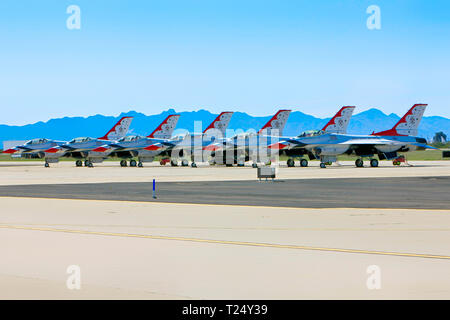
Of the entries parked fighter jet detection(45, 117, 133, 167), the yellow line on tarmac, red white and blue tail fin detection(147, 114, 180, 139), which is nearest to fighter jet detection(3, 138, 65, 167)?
parked fighter jet detection(45, 117, 133, 167)

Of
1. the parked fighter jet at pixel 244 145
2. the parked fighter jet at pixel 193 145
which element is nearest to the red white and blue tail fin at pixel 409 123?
the parked fighter jet at pixel 244 145

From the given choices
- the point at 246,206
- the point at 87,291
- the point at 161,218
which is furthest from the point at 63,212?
the point at 87,291

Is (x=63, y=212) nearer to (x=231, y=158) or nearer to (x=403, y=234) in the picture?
(x=403, y=234)

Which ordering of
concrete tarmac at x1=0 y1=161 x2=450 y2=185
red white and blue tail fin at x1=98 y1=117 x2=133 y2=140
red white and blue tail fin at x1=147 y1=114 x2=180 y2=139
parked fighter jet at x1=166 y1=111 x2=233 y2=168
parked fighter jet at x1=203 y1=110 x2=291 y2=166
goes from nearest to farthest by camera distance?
concrete tarmac at x1=0 y1=161 x2=450 y2=185 < parked fighter jet at x1=203 y1=110 x2=291 y2=166 < parked fighter jet at x1=166 y1=111 x2=233 y2=168 < red white and blue tail fin at x1=147 y1=114 x2=180 y2=139 < red white and blue tail fin at x1=98 y1=117 x2=133 y2=140

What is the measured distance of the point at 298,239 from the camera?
1366 centimetres

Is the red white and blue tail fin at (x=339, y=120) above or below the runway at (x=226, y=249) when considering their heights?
above

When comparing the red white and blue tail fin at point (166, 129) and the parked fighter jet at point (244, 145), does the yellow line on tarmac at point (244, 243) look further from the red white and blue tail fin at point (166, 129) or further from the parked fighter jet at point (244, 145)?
the red white and blue tail fin at point (166, 129)

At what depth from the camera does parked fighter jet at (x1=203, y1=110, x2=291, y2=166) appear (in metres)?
66.8

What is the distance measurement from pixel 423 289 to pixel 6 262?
677 centimetres

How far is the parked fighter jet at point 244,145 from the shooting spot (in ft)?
219

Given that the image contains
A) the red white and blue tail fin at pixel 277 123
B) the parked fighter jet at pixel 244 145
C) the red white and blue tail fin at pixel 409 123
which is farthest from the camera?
the red white and blue tail fin at pixel 277 123

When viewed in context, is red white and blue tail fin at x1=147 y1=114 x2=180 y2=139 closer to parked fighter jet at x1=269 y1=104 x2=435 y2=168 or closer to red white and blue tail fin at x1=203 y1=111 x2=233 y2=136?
red white and blue tail fin at x1=203 y1=111 x2=233 y2=136

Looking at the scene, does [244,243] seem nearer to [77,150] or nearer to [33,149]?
[77,150]

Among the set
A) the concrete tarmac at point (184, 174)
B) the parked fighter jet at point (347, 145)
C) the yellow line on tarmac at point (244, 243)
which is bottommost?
the concrete tarmac at point (184, 174)
